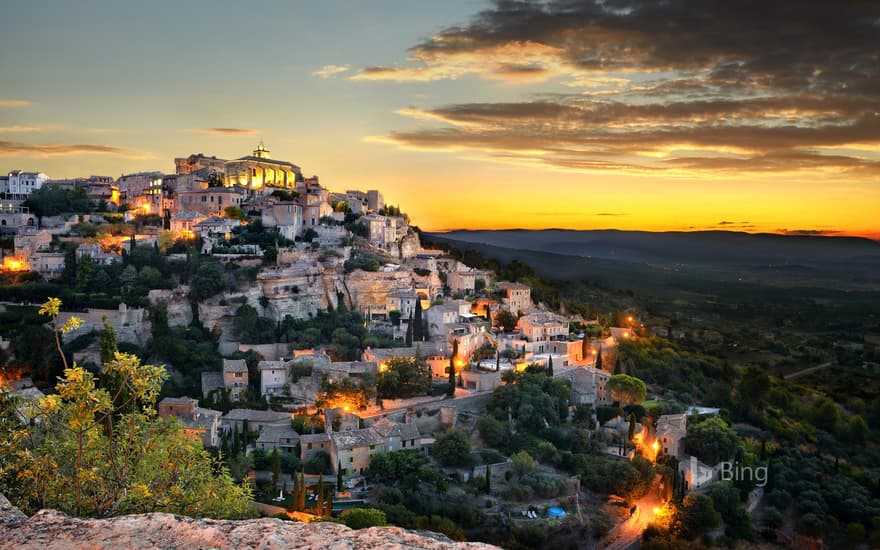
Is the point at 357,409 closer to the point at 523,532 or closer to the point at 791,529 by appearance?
the point at 523,532

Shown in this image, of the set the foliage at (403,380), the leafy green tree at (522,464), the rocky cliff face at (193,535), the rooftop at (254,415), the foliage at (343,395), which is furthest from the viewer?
the foliage at (403,380)

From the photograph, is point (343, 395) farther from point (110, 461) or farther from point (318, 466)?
point (110, 461)

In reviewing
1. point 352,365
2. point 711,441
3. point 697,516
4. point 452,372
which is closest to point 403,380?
point 452,372

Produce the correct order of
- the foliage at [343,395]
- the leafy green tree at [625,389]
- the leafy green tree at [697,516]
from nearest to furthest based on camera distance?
the leafy green tree at [697,516] → the foliage at [343,395] → the leafy green tree at [625,389]

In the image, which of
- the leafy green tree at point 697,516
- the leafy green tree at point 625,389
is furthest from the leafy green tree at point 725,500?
the leafy green tree at point 625,389

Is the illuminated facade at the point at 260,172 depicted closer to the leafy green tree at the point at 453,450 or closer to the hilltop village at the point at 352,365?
the hilltop village at the point at 352,365

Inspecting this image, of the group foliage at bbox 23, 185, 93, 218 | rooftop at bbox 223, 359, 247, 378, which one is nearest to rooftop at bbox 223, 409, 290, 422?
rooftop at bbox 223, 359, 247, 378

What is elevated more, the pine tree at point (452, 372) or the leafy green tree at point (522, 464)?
the pine tree at point (452, 372)
